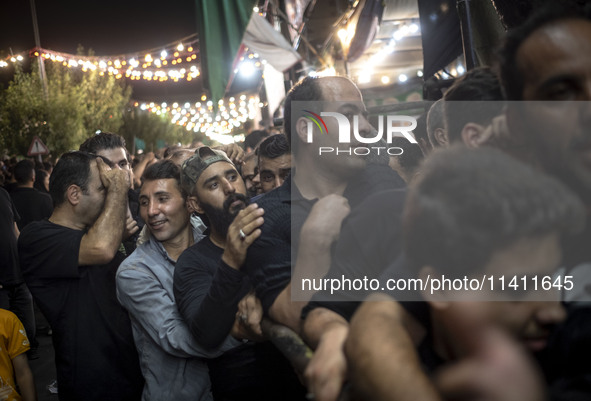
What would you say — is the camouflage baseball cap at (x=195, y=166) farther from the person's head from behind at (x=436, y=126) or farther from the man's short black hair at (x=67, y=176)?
the person's head from behind at (x=436, y=126)

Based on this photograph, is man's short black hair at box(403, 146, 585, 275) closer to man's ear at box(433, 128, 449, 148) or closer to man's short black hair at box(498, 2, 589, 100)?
man's short black hair at box(498, 2, 589, 100)

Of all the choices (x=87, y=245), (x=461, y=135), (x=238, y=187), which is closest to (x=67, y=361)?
(x=87, y=245)

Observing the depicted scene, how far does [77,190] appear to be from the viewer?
3223 mm

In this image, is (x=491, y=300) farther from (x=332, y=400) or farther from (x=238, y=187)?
(x=238, y=187)

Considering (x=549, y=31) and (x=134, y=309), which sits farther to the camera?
(x=134, y=309)

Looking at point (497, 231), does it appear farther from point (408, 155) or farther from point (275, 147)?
point (275, 147)

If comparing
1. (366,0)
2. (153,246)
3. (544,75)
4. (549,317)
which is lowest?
(153,246)

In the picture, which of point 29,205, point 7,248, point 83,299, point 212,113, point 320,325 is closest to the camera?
point 320,325

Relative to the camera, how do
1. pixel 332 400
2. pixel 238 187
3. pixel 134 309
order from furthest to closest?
pixel 238 187 < pixel 134 309 < pixel 332 400

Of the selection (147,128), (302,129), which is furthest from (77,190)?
(147,128)

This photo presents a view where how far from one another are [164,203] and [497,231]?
2.60 meters

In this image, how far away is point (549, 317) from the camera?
2.48ft

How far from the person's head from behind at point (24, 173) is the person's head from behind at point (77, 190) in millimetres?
4898

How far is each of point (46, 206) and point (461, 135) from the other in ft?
26.0
